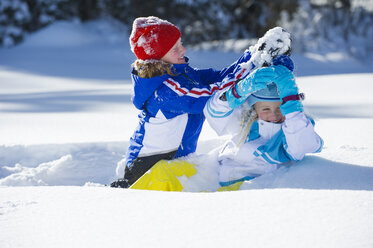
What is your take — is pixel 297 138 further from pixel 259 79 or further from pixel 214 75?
pixel 214 75

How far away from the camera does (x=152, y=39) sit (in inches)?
86.9

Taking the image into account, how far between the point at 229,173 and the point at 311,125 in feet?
1.65

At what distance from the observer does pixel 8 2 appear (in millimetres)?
8586

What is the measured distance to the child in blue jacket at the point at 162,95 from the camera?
2.16 meters

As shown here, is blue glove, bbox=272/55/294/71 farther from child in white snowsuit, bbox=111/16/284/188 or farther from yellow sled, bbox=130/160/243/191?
yellow sled, bbox=130/160/243/191

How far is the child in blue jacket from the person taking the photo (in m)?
2.16

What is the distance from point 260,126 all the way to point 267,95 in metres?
0.20

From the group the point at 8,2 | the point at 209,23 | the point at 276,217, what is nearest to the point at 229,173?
the point at 276,217

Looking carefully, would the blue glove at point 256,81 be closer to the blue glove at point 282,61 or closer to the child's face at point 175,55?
the blue glove at point 282,61

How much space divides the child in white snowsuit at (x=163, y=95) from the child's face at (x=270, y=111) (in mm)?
195

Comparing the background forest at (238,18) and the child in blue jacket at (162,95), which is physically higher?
the child in blue jacket at (162,95)

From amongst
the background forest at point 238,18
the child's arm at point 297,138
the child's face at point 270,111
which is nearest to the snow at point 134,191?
the child's arm at point 297,138

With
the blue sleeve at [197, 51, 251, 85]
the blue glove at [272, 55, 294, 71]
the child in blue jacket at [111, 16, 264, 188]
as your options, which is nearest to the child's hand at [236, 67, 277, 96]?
the blue glove at [272, 55, 294, 71]

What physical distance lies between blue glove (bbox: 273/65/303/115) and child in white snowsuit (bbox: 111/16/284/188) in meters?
0.28
